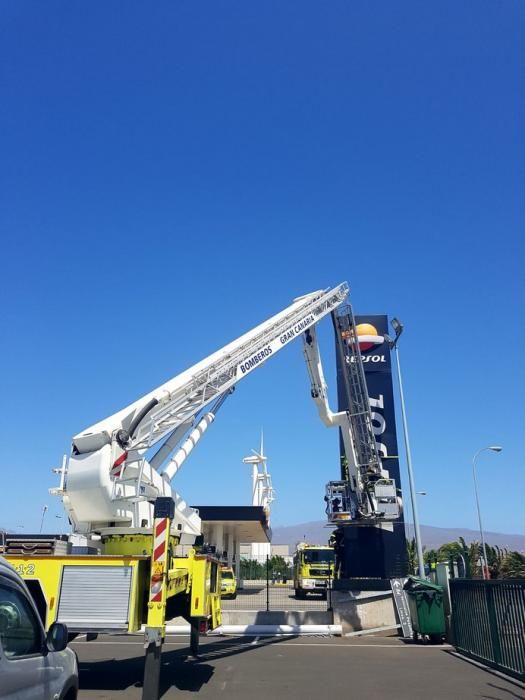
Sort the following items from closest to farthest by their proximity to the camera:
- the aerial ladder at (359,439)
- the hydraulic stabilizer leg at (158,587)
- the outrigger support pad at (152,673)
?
the outrigger support pad at (152,673), the hydraulic stabilizer leg at (158,587), the aerial ladder at (359,439)

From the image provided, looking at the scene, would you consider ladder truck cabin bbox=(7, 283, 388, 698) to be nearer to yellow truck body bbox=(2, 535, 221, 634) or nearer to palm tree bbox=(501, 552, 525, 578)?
yellow truck body bbox=(2, 535, 221, 634)

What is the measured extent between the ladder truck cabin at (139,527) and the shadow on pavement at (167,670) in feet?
2.40

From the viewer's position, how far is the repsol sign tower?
2547 centimetres

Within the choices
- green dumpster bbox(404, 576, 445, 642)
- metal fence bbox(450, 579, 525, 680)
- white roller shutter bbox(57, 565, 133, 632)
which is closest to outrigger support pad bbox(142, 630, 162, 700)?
white roller shutter bbox(57, 565, 133, 632)

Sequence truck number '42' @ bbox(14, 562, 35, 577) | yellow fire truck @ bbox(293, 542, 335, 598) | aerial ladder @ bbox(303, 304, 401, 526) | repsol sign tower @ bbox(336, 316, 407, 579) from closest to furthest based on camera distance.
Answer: truck number '42' @ bbox(14, 562, 35, 577), aerial ladder @ bbox(303, 304, 401, 526), repsol sign tower @ bbox(336, 316, 407, 579), yellow fire truck @ bbox(293, 542, 335, 598)

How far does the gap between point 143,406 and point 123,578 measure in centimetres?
351

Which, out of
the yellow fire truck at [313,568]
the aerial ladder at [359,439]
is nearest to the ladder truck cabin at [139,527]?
the aerial ladder at [359,439]

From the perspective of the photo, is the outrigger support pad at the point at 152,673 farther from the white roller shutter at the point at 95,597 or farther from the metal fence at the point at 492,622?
the metal fence at the point at 492,622

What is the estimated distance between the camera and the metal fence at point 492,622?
34.7 ft

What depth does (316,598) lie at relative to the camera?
30312 millimetres


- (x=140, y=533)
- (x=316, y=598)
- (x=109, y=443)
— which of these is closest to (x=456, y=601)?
(x=140, y=533)

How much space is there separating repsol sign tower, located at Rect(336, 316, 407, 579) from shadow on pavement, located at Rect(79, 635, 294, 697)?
37.9 feet

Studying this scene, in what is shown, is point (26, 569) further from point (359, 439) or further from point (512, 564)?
point (512, 564)

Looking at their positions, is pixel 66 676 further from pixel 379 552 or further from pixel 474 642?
pixel 379 552
